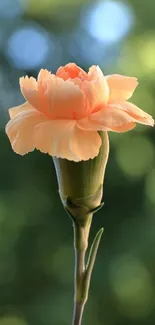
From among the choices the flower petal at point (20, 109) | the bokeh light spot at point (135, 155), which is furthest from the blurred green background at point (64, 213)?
the flower petal at point (20, 109)

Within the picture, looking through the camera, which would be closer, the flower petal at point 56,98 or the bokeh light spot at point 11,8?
the flower petal at point 56,98

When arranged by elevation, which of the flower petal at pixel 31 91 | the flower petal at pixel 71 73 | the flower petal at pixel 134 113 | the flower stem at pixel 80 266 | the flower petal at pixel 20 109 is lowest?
the flower stem at pixel 80 266

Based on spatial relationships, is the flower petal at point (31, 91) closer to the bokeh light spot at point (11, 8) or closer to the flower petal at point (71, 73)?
the flower petal at point (71, 73)

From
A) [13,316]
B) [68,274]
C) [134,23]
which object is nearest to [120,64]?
[134,23]

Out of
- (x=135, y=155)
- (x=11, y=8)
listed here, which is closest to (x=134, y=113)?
(x=135, y=155)

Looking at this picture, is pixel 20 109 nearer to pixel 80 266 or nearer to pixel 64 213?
pixel 80 266

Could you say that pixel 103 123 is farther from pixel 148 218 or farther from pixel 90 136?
pixel 148 218

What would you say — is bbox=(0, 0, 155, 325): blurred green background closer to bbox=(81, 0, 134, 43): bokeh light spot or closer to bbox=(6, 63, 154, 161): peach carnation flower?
bbox=(81, 0, 134, 43): bokeh light spot
